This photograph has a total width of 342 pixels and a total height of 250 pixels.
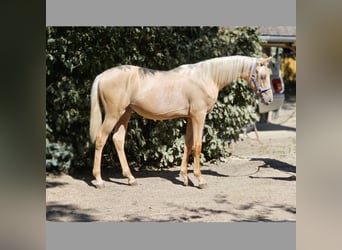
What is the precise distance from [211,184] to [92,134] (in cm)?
196

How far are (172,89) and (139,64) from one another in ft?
4.50

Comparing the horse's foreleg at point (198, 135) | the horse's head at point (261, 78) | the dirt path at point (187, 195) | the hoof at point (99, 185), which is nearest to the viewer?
the dirt path at point (187, 195)

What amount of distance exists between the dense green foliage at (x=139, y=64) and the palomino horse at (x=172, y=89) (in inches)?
43.9

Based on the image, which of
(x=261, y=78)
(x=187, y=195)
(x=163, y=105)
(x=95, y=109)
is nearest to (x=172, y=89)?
(x=163, y=105)

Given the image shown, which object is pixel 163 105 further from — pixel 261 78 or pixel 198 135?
pixel 261 78

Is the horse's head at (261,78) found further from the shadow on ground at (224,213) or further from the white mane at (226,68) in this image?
the shadow on ground at (224,213)

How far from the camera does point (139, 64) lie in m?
7.18

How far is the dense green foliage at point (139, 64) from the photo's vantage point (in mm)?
6992

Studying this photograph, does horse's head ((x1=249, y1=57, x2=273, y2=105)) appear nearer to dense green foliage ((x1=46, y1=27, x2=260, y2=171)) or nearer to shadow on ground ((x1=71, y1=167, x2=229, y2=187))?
dense green foliage ((x1=46, y1=27, x2=260, y2=171))

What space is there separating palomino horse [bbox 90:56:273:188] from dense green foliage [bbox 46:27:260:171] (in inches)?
43.9

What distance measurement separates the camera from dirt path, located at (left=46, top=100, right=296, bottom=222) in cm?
500

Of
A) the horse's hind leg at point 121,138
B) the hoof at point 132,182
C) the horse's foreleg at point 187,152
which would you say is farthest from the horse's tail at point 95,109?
the horse's foreleg at point 187,152
